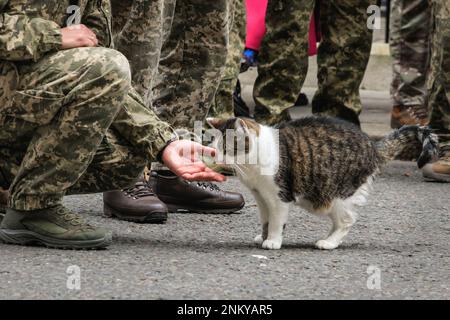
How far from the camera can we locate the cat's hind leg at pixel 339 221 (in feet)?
14.4

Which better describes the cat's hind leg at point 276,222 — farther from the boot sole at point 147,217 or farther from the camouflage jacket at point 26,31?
the camouflage jacket at point 26,31

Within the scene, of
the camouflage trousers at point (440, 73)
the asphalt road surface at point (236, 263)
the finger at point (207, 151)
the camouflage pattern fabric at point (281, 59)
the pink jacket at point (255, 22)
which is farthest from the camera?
the pink jacket at point (255, 22)

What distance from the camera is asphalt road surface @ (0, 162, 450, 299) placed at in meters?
3.62

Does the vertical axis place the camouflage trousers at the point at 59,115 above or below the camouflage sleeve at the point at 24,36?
below

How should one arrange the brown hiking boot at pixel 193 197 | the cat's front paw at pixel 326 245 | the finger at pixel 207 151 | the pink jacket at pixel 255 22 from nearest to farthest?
the finger at pixel 207 151
the cat's front paw at pixel 326 245
the brown hiking boot at pixel 193 197
the pink jacket at pixel 255 22


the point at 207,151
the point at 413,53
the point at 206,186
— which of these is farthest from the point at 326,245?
the point at 413,53

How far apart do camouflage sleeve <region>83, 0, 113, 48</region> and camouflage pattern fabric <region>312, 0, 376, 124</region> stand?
2671mm

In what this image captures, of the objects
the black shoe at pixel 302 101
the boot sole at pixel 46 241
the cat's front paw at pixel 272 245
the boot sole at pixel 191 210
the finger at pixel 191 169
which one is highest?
the finger at pixel 191 169

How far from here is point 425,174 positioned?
6.19 meters

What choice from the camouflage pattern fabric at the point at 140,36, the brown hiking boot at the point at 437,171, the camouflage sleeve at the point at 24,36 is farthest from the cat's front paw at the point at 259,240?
the brown hiking boot at the point at 437,171

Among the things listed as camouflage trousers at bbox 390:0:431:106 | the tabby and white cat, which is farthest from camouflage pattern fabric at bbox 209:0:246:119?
the tabby and white cat

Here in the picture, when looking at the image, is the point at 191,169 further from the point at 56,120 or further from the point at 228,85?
the point at 228,85

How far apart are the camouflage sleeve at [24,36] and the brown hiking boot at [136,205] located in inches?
39.5
